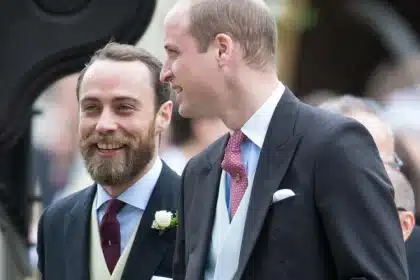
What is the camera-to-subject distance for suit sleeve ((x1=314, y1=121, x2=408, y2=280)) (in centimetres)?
365

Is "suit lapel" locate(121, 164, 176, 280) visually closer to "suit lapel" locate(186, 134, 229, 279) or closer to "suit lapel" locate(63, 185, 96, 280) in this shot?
"suit lapel" locate(63, 185, 96, 280)

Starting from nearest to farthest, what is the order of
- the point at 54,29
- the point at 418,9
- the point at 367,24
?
the point at 54,29
the point at 418,9
the point at 367,24

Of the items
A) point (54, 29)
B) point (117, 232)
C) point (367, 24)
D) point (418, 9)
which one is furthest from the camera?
point (367, 24)

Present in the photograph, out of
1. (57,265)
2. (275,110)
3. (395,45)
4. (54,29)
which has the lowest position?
(57,265)

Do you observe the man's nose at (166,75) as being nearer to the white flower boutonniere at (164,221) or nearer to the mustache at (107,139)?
the mustache at (107,139)

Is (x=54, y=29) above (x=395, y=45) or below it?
below

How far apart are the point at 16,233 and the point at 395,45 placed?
7.01 metres

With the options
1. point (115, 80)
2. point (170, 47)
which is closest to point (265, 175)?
point (170, 47)

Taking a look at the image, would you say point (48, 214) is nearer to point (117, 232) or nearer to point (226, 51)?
point (117, 232)

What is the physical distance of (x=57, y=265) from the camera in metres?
4.70

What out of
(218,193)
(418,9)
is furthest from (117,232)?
(418,9)

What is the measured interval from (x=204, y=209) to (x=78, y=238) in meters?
0.81

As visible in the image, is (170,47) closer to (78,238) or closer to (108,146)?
(108,146)

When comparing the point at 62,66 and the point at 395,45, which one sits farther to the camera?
the point at 395,45
